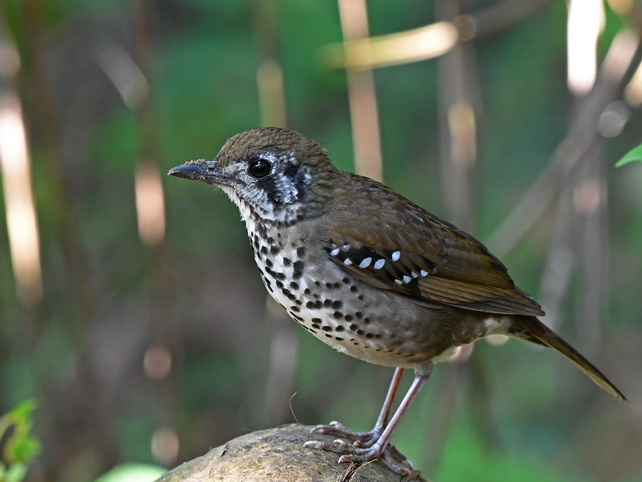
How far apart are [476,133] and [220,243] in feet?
9.86

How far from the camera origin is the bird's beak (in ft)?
11.6

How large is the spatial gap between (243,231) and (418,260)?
3975 millimetres

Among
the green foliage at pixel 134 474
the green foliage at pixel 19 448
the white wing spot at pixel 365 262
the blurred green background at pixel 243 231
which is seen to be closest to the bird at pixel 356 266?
the white wing spot at pixel 365 262

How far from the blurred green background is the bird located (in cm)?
135

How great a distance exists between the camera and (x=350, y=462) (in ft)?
10.8

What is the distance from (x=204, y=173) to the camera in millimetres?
3549

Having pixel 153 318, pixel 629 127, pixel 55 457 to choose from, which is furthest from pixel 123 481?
pixel 629 127

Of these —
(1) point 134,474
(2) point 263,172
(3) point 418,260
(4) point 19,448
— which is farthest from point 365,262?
(4) point 19,448

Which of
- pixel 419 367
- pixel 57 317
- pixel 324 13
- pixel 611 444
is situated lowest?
pixel 611 444

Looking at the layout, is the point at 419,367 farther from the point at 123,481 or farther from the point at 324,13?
the point at 324,13

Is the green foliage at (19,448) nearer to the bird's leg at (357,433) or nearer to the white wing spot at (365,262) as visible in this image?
the bird's leg at (357,433)

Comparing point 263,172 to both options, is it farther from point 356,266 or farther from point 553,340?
point 553,340

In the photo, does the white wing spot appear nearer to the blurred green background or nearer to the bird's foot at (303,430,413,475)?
the bird's foot at (303,430,413,475)

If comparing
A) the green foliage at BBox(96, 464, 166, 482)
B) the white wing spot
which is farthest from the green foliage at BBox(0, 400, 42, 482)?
the white wing spot
